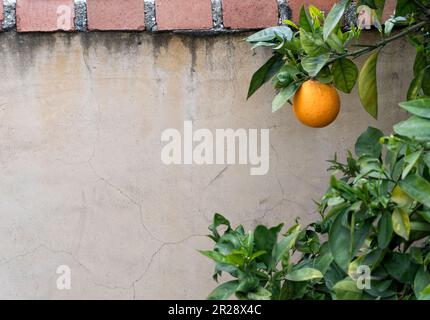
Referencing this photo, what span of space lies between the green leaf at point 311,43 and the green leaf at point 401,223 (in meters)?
0.64

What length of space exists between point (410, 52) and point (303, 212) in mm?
760

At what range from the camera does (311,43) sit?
259 cm

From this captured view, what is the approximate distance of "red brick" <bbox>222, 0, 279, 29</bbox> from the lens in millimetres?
3180

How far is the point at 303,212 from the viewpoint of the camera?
3.31 meters

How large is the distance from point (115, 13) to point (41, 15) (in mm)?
279

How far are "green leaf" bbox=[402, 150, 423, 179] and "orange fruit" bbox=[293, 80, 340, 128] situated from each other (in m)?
0.62

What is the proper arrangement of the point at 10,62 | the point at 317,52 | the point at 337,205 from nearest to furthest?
the point at 337,205 < the point at 317,52 < the point at 10,62

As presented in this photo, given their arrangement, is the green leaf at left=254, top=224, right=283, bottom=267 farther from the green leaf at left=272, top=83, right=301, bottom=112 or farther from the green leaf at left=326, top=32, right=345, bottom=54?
the green leaf at left=326, top=32, right=345, bottom=54

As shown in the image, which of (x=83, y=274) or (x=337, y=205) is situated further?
(x=83, y=274)

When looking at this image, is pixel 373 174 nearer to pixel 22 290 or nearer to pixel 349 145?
pixel 349 145

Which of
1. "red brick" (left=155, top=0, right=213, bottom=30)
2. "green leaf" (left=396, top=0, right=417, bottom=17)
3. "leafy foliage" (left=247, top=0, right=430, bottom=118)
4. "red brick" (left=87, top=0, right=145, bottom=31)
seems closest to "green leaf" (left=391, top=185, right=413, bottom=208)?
"leafy foliage" (left=247, top=0, right=430, bottom=118)

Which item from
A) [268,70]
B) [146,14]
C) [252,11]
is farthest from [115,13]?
[268,70]

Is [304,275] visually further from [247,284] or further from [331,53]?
[331,53]
